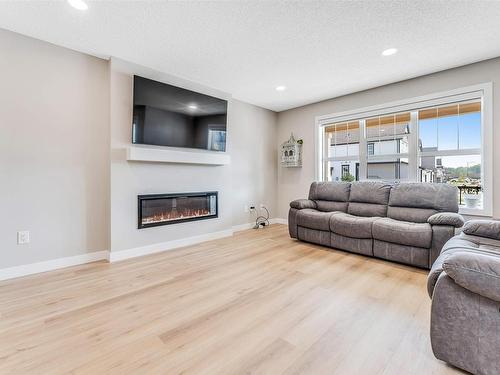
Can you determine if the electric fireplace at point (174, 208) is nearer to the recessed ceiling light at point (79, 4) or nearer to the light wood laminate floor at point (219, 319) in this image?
the light wood laminate floor at point (219, 319)

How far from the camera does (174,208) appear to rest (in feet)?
12.0

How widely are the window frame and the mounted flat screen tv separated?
202cm

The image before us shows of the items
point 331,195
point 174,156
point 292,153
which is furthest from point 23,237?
point 292,153

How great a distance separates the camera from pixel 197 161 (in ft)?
12.5

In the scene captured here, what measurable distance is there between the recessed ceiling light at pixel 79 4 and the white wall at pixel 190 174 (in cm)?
91

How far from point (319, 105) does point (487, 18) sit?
2679mm

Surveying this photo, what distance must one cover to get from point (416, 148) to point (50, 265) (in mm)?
5108

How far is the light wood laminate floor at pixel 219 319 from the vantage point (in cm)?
136

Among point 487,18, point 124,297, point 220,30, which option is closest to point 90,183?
point 124,297

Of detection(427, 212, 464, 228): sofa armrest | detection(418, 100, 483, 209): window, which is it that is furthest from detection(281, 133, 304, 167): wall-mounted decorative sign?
detection(427, 212, 464, 228): sofa armrest

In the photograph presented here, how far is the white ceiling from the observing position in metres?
2.15

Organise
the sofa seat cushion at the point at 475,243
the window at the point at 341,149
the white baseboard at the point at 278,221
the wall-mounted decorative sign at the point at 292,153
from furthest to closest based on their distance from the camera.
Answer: the white baseboard at the point at 278,221 < the wall-mounted decorative sign at the point at 292,153 < the window at the point at 341,149 < the sofa seat cushion at the point at 475,243

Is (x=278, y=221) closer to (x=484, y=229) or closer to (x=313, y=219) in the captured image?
(x=313, y=219)

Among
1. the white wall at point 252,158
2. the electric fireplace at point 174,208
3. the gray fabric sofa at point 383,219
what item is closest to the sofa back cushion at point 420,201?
the gray fabric sofa at point 383,219
